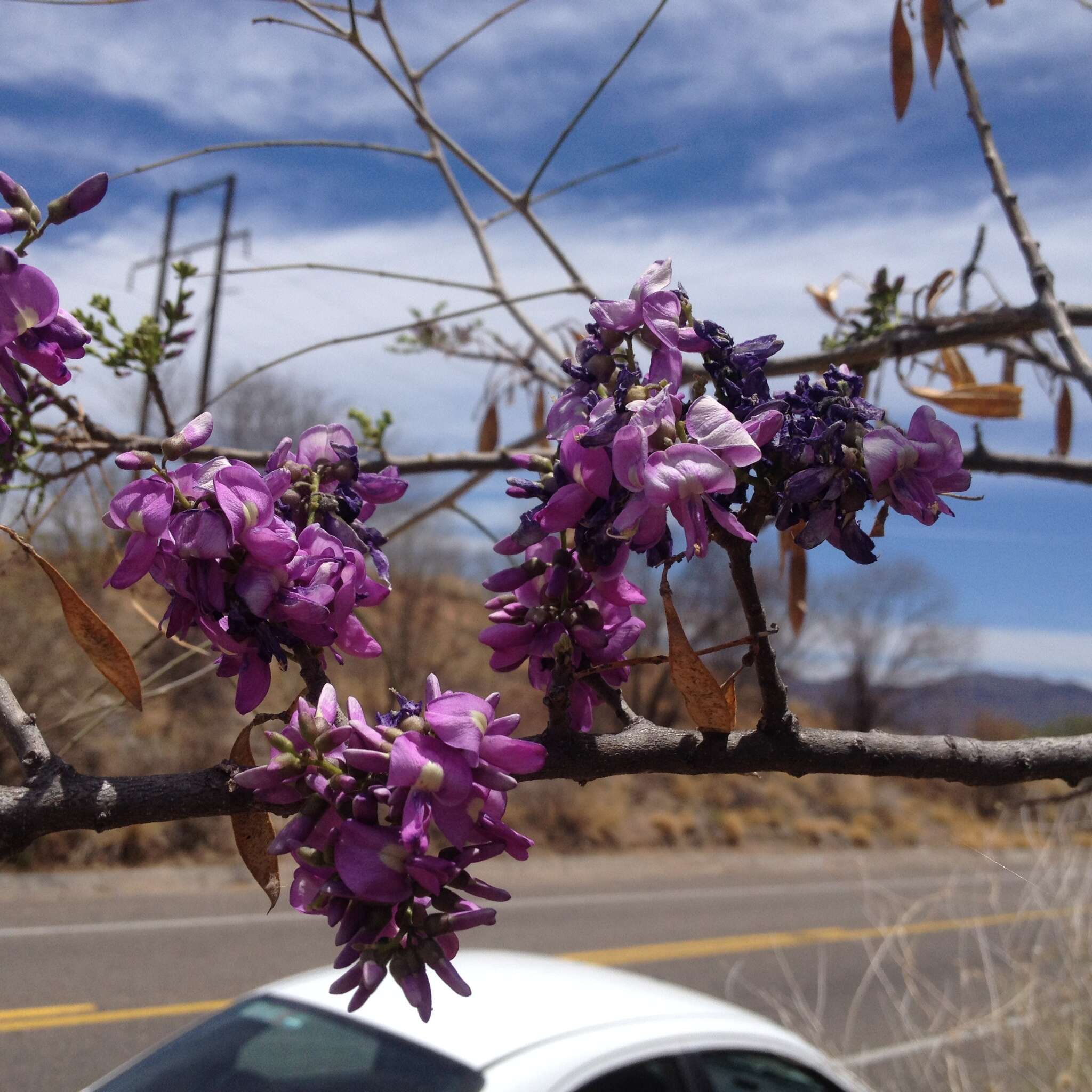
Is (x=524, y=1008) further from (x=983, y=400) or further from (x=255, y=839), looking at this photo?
(x=255, y=839)

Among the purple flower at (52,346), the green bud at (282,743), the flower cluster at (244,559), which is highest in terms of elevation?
the purple flower at (52,346)

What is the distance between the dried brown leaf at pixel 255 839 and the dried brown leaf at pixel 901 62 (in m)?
1.73

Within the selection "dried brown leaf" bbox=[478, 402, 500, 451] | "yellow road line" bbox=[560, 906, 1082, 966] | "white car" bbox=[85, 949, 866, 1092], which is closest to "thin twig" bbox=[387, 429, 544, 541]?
"dried brown leaf" bbox=[478, 402, 500, 451]

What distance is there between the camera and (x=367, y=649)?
0.90 meters

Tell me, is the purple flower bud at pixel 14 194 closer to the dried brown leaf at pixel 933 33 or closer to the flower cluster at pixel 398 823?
the flower cluster at pixel 398 823

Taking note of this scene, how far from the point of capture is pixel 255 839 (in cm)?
85

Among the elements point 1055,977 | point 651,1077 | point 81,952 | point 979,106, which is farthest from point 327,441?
point 81,952

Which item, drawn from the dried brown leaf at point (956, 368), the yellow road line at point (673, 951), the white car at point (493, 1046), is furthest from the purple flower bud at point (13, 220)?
the yellow road line at point (673, 951)

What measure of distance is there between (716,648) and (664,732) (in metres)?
0.10

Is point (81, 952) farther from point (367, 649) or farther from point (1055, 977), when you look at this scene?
point (367, 649)

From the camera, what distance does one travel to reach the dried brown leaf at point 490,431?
9.89 feet

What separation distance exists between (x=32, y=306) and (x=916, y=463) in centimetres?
67

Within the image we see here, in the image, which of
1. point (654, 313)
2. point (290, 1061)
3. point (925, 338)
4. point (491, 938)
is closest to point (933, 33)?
point (925, 338)

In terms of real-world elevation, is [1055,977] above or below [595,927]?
above
